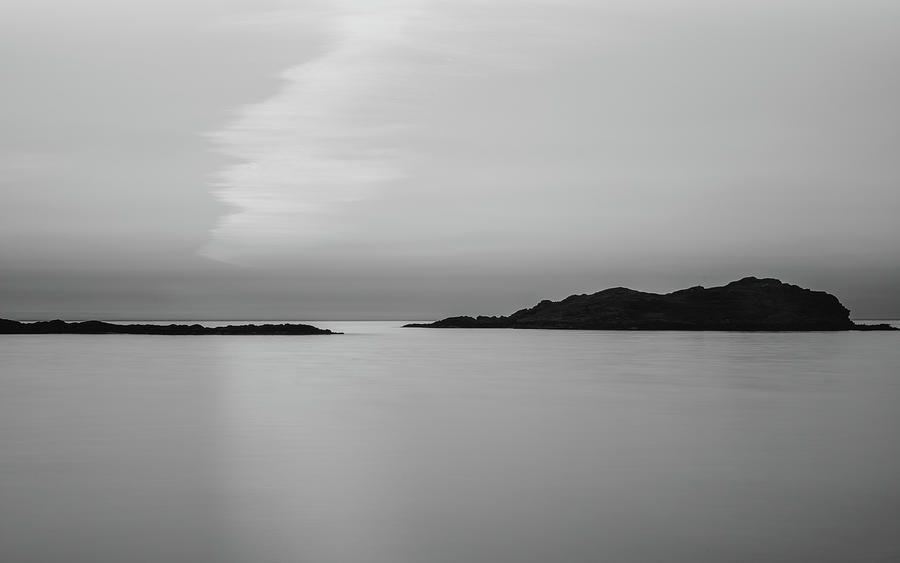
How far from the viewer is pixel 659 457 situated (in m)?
13.8

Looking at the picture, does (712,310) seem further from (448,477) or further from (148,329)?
(448,477)

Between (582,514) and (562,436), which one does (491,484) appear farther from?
(562,436)

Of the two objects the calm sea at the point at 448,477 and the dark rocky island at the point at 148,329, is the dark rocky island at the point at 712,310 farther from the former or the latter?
the calm sea at the point at 448,477

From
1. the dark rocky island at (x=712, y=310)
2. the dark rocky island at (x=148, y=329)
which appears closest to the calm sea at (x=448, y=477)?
the dark rocky island at (x=148, y=329)

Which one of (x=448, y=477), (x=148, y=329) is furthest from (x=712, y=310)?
(x=448, y=477)

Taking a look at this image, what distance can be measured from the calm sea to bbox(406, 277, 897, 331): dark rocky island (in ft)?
494

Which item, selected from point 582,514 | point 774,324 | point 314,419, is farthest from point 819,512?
point 774,324

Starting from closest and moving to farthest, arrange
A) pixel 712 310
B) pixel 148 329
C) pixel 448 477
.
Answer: pixel 448 477, pixel 148 329, pixel 712 310

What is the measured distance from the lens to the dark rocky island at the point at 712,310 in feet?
536

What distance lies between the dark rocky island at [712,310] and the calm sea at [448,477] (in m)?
150

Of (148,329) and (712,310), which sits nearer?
(148,329)

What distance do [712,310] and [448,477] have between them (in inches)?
6947

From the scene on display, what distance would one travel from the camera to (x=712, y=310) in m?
176

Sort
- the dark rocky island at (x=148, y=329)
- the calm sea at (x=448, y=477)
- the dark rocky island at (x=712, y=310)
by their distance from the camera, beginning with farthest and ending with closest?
the dark rocky island at (x=712, y=310) → the dark rocky island at (x=148, y=329) → the calm sea at (x=448, y=477)
